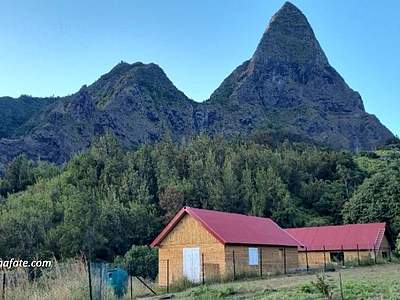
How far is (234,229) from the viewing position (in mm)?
28531

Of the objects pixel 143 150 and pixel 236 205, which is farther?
pixel 143 150

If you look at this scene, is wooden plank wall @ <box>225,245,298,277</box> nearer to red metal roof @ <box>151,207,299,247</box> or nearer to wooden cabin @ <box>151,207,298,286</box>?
wooden cabin @ <box>151,207,298,286</box>

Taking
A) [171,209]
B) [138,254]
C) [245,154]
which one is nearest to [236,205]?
[171,209]

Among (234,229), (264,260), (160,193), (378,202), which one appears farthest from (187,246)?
(378,202)

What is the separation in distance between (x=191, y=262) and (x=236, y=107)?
100102 millimetres

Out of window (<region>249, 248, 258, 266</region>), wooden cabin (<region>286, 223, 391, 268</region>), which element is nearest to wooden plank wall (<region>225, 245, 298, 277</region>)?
window (<region>249, 248, 258, 266</region>)

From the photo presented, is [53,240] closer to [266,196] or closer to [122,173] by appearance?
[122,173]

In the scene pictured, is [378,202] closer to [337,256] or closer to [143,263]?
[337,256]

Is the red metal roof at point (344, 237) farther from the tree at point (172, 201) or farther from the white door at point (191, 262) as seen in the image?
the white door at point (191, 262)

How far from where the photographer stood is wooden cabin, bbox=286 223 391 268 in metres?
40.8

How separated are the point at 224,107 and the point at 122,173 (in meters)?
71.3

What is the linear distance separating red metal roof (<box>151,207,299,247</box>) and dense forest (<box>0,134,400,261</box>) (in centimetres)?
1424

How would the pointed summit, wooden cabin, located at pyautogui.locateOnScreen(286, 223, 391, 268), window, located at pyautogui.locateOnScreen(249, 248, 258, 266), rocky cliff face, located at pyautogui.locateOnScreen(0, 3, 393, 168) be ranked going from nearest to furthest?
window, located at pyautogui.locateOnScreen(249, 248, 258, 266), wooden cabin, located at pyautogui.locateOnScreen(286, 223, 391, 268), rocky cliff face, located at pyautogui.locateOnScreen(0, 3, 393, 168), the pointed summit

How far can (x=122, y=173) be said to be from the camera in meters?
55.7
